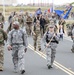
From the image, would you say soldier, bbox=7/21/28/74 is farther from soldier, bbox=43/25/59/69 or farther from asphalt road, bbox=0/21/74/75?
soldier, bbox=43/25/59/69

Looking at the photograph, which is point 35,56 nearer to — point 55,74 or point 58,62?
point 58,62

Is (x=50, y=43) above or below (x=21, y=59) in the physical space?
above

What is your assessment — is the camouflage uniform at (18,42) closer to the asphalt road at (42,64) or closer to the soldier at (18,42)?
the soldier at (18,42)

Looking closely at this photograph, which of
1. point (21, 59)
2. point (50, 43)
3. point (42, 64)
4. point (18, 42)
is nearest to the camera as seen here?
point (21, 59)

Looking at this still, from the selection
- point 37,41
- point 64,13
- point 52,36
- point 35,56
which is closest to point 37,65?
point 52,36

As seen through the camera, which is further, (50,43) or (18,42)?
(50,43)

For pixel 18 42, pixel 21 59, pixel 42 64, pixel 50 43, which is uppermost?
pixel 18 42

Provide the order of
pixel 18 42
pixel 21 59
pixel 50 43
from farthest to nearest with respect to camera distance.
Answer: pixel 50 43
pixel 18 42
pixel 21 59

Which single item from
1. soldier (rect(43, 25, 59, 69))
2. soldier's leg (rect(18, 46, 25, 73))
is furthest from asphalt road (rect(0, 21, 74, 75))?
soldier's leg (rect(18, 46, 25, 73))

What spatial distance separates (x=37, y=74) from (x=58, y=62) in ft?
11.4

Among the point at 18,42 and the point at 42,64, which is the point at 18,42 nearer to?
the point at 18,42

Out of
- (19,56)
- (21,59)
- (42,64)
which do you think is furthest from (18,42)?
(42,64)

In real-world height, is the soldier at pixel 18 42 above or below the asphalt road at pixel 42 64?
above

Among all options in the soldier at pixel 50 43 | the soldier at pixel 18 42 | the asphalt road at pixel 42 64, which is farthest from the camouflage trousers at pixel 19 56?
the soldier at pixel 50 43
